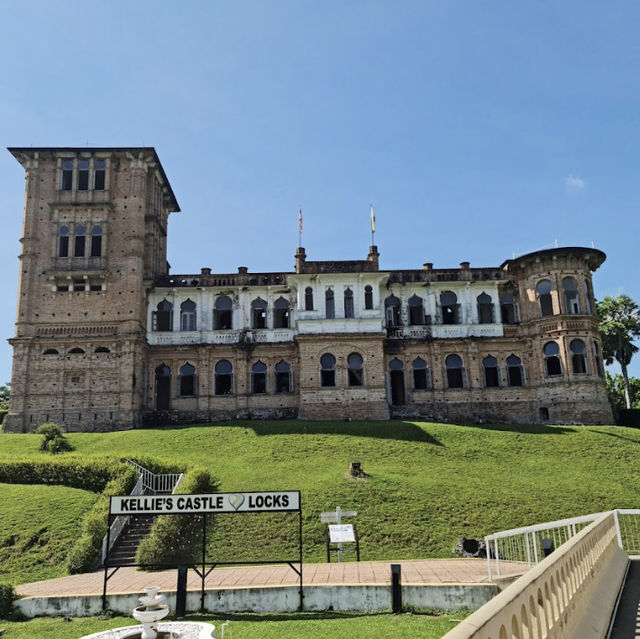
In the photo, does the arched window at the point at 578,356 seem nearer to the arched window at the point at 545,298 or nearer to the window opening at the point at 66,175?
the arched window at the point at 545,298

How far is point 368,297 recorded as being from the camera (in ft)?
142

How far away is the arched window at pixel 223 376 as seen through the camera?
145 feet

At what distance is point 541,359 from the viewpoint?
4275 cm

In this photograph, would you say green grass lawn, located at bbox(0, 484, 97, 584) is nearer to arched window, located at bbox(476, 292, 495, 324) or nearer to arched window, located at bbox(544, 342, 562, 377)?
arched window, located at bbox(476, 292, 495, 324)

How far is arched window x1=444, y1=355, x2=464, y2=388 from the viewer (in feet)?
145

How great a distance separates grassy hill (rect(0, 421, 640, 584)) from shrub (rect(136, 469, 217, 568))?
2.36ft

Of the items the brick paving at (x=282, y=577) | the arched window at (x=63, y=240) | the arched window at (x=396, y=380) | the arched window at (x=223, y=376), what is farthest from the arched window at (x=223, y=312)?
the brick paving at (x=282, y=577)

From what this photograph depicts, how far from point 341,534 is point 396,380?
26553 mm

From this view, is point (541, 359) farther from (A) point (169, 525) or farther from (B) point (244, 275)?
(A) point (169, 525)

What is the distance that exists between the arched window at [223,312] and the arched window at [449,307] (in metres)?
15.6

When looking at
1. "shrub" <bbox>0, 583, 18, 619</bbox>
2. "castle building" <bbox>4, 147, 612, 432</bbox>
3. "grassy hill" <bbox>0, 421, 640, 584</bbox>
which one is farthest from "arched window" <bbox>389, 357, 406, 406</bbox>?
"shrub" <bbox>0, 583, 18, 619</bbox>

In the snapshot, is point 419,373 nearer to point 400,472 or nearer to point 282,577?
point 400,472

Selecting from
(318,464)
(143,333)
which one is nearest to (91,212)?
(143,333)

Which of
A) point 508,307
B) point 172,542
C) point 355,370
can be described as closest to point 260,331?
point 355,370
